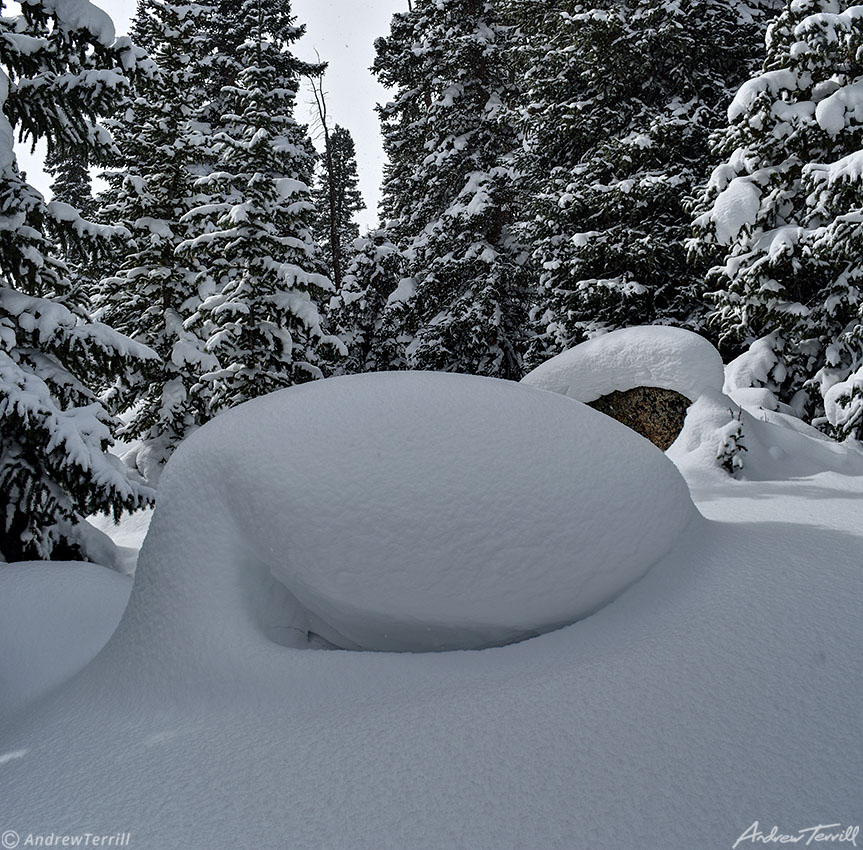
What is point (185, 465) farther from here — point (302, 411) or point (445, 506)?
point (445, 506)

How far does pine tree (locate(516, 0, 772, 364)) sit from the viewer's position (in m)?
11.9

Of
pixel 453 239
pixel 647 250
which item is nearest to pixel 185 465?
pixel 647 250

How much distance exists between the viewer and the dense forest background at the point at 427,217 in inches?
212

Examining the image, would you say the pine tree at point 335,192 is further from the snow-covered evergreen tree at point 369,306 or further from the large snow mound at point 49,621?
the large snow mound at point 49,621

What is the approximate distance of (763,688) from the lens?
6.92ft

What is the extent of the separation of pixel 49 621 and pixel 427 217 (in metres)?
14.6

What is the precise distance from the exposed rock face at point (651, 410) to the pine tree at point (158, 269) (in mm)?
7989

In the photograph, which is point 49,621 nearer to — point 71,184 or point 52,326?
point 52,326

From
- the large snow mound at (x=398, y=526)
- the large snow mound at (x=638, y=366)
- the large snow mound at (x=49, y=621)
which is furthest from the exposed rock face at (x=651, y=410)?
the large snow mound at (x=49, y=621)

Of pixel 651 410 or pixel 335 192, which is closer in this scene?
pixel 651 410

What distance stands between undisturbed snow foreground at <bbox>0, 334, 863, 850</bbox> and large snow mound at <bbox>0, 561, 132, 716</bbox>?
20.2 inches

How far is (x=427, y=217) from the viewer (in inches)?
643

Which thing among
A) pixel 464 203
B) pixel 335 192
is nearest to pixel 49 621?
pixel 464 203

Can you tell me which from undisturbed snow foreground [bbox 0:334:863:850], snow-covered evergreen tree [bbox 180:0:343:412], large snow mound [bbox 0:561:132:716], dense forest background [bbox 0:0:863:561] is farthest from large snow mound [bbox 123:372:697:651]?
snow-covered evergreen tree [bbox 180:0:343:412]
